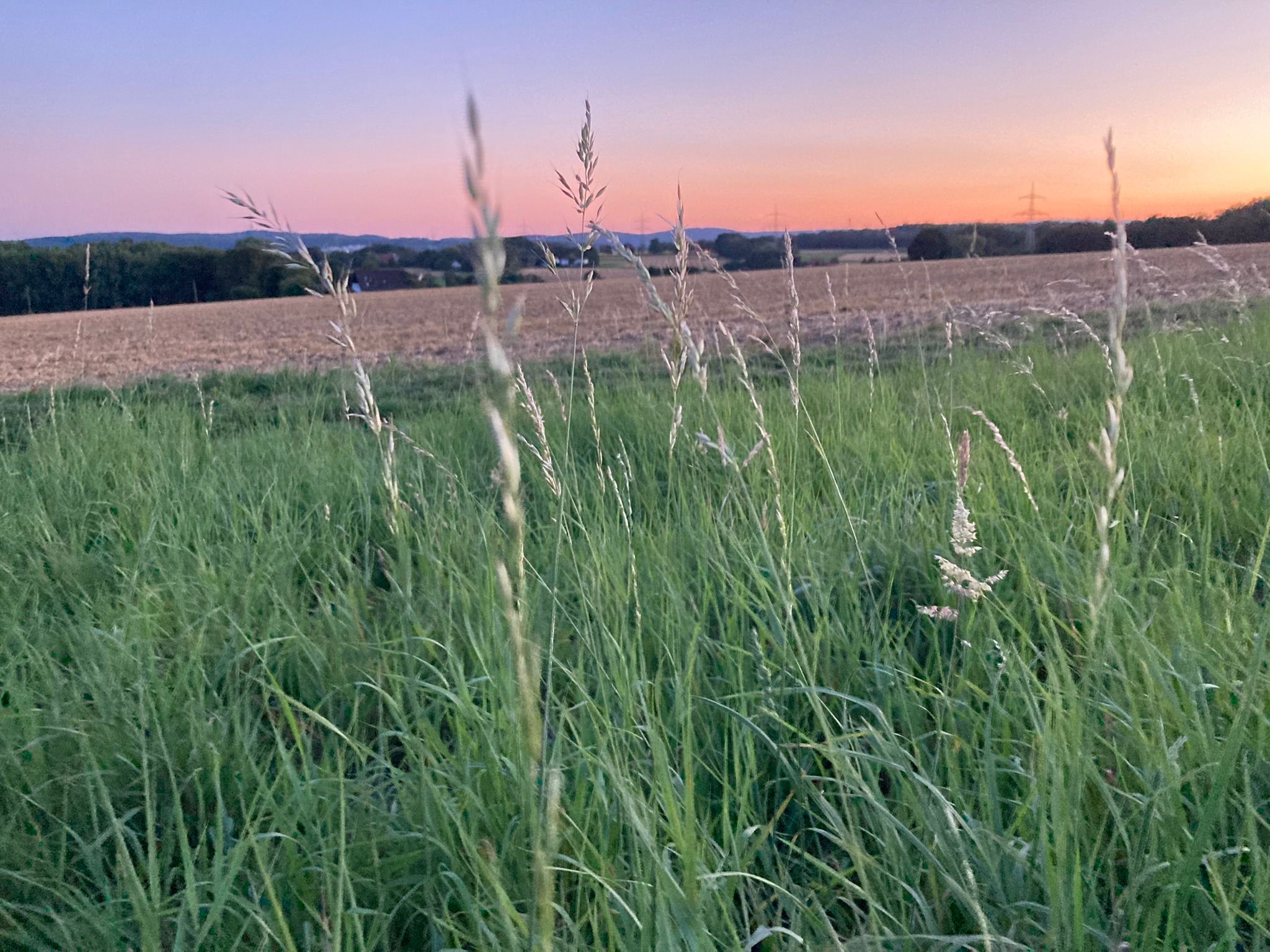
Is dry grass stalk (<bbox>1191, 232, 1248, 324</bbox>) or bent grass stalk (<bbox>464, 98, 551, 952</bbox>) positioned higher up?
dry grass stalk (<bbox>1191, 232, 1248, 324</bbox>)

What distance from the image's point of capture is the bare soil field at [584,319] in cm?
1343

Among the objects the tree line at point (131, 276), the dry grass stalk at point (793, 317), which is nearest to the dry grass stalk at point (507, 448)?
the dry grass stalk at point (793, 317)

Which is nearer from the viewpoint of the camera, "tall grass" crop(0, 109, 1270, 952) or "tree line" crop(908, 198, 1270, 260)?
"tall grass" crop(0, 109, 1270, 952)

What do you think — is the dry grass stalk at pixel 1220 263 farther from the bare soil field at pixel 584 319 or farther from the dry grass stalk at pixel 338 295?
the dry grass stalk at pixel 338 295

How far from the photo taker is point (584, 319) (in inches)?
444

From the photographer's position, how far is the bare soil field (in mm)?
13430

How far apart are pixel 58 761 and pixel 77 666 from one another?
1.58 ft

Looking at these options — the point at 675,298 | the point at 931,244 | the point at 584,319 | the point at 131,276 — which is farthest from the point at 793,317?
the point at 131,276

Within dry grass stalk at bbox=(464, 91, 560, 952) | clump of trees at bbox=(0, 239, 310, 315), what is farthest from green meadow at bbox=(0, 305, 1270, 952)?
clump of trees at bbox=(0, 239, 310, 315)

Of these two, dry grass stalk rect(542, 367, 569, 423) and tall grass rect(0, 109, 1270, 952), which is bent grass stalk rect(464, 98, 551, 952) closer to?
tall grass rect(0, 109, 1270, 952)

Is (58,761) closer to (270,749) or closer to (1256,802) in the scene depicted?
A: (270,749)

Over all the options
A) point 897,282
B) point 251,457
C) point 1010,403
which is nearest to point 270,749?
point 251,457

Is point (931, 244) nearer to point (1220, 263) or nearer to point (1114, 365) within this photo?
point (1220, 263)

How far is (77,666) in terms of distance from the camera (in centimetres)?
197
